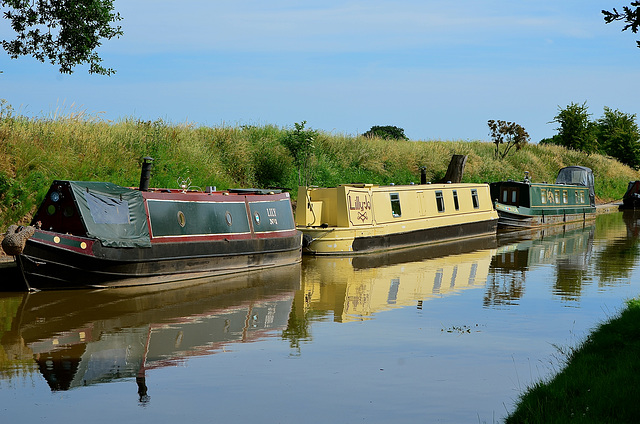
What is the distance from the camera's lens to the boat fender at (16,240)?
11.9m

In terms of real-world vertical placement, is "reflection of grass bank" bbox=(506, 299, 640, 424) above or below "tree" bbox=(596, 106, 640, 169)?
below

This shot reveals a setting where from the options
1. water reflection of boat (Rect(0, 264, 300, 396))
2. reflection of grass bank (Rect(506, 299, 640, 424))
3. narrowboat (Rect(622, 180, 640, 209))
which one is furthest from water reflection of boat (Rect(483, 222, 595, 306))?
narrowboat (Rect(622, 180, 640, 209))

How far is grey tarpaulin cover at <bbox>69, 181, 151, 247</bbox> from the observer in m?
12.9

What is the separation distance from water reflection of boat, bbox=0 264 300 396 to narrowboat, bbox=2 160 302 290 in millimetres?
359

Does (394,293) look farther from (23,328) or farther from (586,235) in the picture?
(586,235)

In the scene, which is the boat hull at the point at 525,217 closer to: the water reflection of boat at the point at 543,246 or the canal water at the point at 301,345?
the water reflection of boat at the point at 543,246

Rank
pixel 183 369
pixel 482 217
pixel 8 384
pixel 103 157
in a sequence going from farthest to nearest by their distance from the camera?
pixel 482 217, pixel 103 157, pixel 183 369, pixel 8 384

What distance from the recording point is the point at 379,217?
20.6 m

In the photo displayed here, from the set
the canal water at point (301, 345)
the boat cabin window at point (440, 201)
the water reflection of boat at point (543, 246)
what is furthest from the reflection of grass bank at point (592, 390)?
the boat cabin window at point (440, 201)

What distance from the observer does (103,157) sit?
19.5 meters

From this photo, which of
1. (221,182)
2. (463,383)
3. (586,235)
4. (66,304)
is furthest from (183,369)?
(586,235)

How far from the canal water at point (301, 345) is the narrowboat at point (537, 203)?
1310 centimetres

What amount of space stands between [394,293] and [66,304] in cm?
566

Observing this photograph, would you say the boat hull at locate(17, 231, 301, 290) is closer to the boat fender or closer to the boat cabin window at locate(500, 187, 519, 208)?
the boat fender
